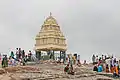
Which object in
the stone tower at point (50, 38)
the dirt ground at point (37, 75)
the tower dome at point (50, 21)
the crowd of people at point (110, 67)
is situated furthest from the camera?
the tower dome at point (50, 21)

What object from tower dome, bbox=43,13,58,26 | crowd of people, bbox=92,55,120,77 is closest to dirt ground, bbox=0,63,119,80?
crowd of people, bbox=92,55,120,77

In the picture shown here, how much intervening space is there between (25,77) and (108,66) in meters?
12.1

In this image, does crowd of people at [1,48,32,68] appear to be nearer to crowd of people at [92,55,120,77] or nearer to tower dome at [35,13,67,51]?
Result: crowd of people at [92,55,120,77]

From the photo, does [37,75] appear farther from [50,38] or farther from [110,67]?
[50,38]

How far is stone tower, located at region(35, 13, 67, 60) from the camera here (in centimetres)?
5406

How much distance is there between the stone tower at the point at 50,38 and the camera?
54.1m

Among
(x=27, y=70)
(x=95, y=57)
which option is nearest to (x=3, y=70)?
(x=27, y=70)

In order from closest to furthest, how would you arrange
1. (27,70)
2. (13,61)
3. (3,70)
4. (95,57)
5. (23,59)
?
(3,70) < (27,70) < (13,61) < (23,59) < (95,57)

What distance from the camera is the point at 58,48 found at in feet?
177

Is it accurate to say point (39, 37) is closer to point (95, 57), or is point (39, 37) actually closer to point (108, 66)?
point (95, 57)

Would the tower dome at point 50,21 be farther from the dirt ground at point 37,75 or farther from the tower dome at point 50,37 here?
the dirt ground at point 37,75

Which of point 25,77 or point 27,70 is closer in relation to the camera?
point 25,77

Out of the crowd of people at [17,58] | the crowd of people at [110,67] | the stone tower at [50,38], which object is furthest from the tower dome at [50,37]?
the crowd of people at [110,67]

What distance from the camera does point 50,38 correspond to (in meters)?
54.8
